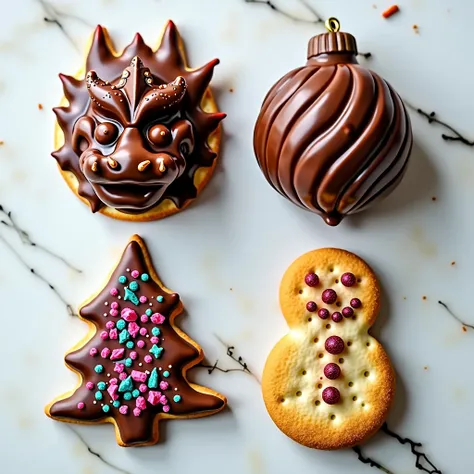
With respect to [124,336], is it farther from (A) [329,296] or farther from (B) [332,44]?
(B) [332,44]

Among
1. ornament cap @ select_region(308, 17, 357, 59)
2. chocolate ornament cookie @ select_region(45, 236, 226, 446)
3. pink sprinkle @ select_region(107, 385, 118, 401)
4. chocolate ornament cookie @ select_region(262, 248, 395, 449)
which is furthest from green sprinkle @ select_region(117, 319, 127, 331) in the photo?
ornament cap @ select_region(308, 17, 357, 59)

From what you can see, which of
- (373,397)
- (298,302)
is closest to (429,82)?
(298,302)

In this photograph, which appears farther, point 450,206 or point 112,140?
point 450,206

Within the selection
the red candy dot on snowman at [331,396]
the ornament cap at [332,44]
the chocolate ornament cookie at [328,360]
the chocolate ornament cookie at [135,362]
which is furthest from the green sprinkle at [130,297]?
the ornament cap at [332,44]

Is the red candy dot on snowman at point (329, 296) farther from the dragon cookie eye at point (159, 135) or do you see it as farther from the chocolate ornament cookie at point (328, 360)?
the dragon cookie eye at point (159, 135)

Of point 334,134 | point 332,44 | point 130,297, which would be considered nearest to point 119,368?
point 130,297

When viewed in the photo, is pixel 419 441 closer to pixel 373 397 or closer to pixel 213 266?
pixel 373 397

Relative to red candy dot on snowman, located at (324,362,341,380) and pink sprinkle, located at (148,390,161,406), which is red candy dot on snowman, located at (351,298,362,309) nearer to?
red candy dot on snowman, located at (324,362,341,380)
